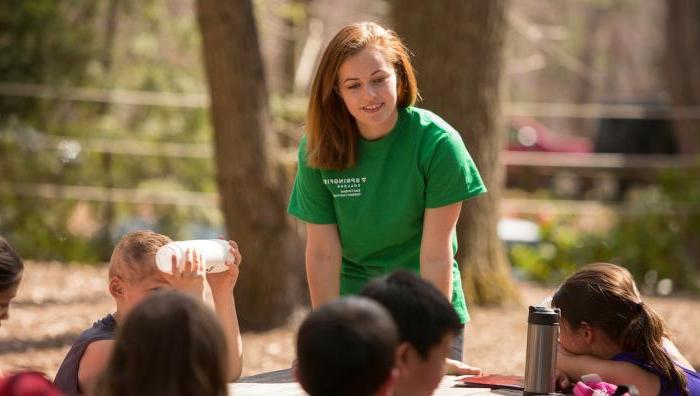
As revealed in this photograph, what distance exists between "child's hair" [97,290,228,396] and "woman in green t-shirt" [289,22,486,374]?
4.56 ft

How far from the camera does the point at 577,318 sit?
3.73 metres

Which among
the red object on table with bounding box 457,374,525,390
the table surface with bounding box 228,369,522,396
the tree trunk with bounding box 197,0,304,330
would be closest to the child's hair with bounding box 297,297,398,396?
the table surface with bounding box 228,369,522,396

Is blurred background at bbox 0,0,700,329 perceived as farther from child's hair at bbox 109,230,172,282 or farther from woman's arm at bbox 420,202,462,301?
child's hair at bbox 109,230,172,282

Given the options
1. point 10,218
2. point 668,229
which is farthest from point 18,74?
point 668,229

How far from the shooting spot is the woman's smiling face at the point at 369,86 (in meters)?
3.74

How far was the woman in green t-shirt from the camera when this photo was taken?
3.76 m

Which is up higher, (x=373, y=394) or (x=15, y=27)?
(x=15, y=27)

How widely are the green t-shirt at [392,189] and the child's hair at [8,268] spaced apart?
3.40 ft

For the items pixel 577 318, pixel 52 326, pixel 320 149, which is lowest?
pixel 52 326

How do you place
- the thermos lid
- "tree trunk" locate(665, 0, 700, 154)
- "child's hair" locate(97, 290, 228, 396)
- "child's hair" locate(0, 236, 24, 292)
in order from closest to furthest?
1. "child's hair" locate(97, 290, 228, 396)
2. "child's hair" locate(0, 236, 24, 292)
3. the thermos lid
4. "tree trunk" locate(665, 0, 700, 154)

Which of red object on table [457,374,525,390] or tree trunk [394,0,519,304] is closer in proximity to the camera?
red object on table [457,374,525,390]

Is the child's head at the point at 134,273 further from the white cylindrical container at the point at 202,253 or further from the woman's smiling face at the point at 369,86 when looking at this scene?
the woman's smiling face at the point at 369,86

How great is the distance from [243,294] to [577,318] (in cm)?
457

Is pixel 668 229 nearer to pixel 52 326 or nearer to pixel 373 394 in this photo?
pixel 52 326
